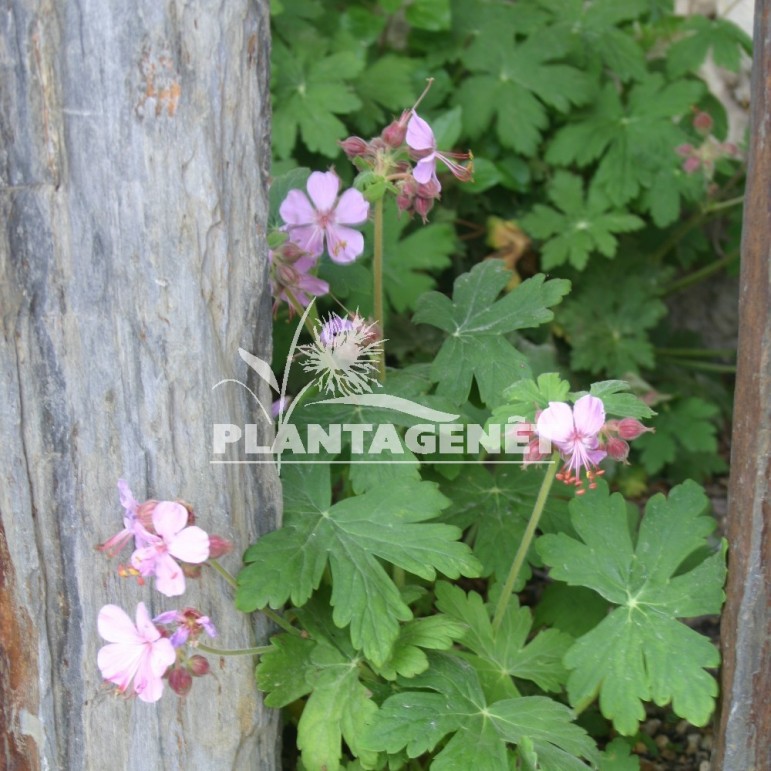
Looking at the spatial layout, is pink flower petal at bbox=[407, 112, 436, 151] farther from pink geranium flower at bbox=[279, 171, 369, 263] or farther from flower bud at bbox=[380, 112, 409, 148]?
pink geranium flower at bbox=[279, 171, 369, 263]

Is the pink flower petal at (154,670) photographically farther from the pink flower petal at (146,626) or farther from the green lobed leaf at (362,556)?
the green lobed leaf at (362,556)

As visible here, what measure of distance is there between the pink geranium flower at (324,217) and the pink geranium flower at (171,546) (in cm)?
64

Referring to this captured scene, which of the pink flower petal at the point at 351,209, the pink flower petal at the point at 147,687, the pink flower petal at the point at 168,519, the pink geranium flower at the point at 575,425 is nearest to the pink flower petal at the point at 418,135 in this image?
the pink flower petal at the point at 351,209

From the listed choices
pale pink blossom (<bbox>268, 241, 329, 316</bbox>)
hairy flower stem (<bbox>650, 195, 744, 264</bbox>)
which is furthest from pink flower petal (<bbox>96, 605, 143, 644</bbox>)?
hairy flower stem (<bbox>650, 195, 744, 264</bbox>)

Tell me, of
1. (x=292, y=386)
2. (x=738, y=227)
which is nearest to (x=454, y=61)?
(x=738, y=227)

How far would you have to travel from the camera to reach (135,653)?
157 cm

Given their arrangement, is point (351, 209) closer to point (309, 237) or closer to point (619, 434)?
point (309, 237)

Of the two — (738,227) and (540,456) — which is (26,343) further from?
(738,227)

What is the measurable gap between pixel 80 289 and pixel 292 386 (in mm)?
788

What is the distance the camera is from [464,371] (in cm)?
201

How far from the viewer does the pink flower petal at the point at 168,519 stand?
61.7 inches

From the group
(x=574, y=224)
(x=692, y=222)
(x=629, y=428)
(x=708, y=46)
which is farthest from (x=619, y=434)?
(x=708, y=46)

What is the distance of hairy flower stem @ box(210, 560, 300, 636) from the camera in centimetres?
167

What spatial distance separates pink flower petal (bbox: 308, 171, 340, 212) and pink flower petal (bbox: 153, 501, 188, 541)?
727mm
